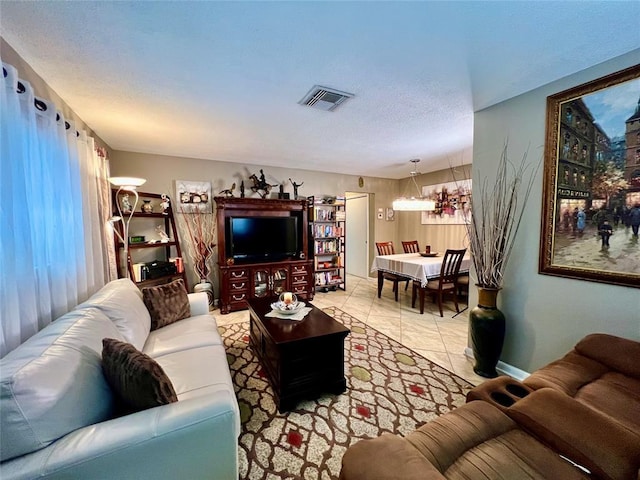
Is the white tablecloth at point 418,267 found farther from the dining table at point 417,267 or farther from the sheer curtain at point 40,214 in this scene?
the sheer curtain at point 40,214

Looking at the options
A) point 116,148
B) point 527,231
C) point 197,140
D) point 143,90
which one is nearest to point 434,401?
point 527,231

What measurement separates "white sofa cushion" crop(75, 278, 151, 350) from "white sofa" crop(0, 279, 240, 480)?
0.97 ft

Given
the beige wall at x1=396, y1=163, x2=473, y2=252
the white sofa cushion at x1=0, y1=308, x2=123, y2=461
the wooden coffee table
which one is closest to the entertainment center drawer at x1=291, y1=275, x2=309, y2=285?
the wooden coffee table

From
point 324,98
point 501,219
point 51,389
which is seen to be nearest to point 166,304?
point 51,389

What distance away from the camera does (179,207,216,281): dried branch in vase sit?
12.9ft

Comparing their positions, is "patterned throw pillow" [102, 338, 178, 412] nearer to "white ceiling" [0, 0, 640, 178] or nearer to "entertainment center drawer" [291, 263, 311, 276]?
"white ceiling" [0, 0, 640, 178]

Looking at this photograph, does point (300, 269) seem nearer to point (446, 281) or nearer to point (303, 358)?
point (446, 281)

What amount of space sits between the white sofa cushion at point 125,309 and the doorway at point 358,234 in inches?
180

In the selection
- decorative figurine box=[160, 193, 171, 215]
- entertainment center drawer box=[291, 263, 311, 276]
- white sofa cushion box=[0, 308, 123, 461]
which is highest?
decorative figurine box=[160, 193, 171, 215]

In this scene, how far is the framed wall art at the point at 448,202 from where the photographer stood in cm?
451

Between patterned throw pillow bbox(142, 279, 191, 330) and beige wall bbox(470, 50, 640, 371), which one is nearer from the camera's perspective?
beige wall bbox(470, 50, 640, 371)

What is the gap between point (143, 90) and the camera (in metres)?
2.03

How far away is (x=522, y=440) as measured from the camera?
105cm

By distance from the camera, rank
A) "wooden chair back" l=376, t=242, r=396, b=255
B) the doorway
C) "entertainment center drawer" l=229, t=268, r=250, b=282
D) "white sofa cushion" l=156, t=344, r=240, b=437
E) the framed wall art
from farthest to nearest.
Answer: the doorway < "wooden chair back" l=376, t=242, r=396, b=255 < the framed wall art < "entertainment center drawer" l=229, t=268, r=250, b=282 < "white sofa cushion" l=156, t=344, r=240, b=437
